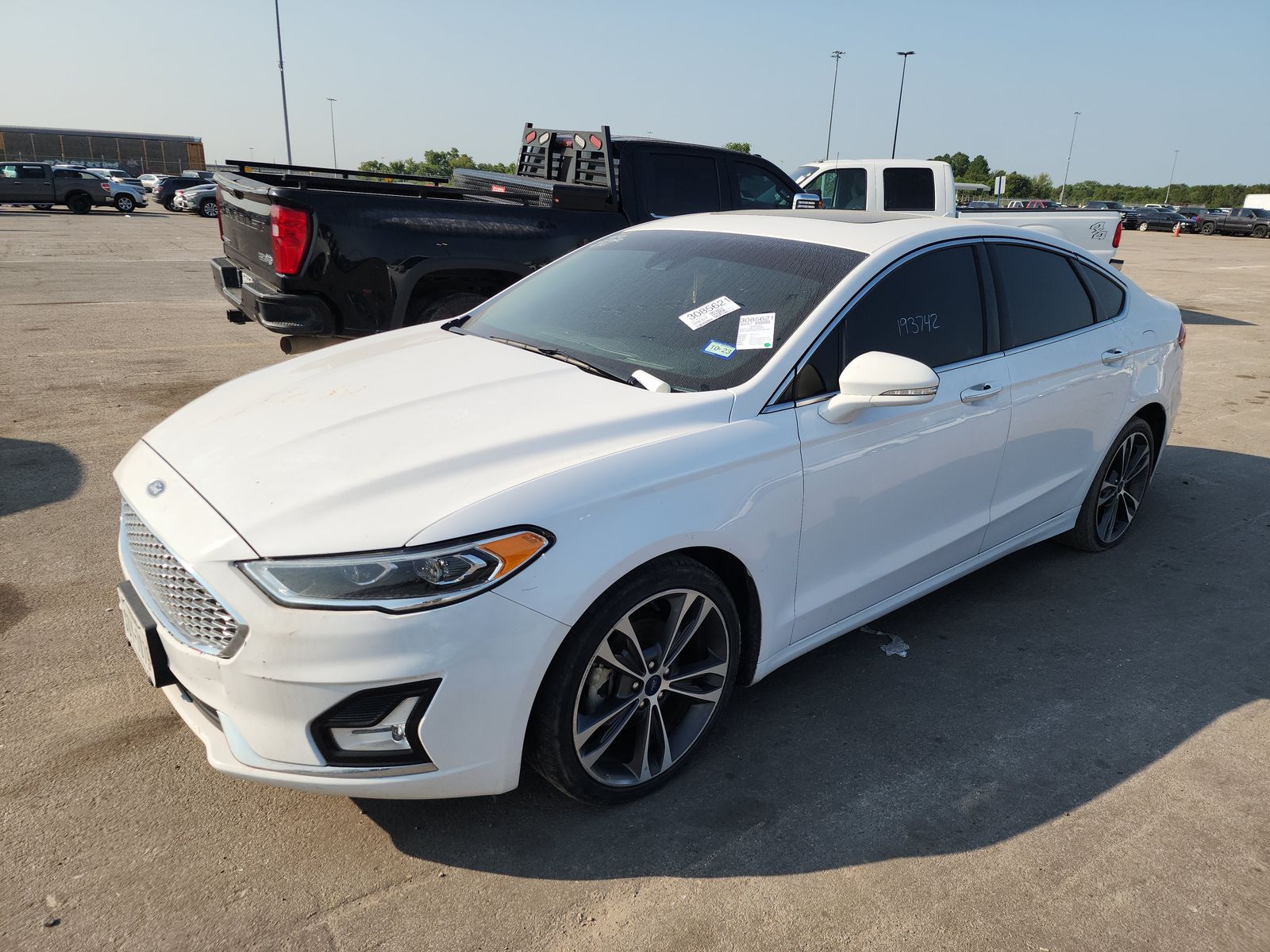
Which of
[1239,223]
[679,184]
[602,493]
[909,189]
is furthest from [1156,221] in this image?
[602,493]

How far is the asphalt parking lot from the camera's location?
228 centimetres

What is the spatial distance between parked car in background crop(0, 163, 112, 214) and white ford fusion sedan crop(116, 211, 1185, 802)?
119 ft

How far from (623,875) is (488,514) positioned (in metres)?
1.07

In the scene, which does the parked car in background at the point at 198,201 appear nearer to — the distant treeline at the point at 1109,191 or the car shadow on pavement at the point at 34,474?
the car shadow on pavement at the point at 34,474

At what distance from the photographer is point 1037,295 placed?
3879mm

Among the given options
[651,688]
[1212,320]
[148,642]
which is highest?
[148,642]

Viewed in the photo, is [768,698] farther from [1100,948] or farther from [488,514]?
[488,514]

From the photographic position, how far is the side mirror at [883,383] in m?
2.78

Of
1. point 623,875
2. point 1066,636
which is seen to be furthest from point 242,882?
point 1066,636

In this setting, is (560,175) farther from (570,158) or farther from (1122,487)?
(1122,487)

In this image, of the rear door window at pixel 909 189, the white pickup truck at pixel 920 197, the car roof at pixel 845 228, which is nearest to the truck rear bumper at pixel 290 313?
the car roof at pixel 845 228

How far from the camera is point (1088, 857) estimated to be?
2.56 metres

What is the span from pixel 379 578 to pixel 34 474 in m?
4.07

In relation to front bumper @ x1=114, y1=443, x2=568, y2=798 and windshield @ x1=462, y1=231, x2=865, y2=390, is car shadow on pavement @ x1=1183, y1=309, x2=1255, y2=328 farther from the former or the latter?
front bumper @ x1=114, y1=443, x2=568, y2=798
